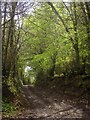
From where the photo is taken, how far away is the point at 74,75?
22.5 meters

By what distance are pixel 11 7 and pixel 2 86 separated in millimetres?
4434

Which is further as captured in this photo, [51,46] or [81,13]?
[51,46]

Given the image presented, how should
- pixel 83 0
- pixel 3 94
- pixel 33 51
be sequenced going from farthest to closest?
pixel 33 51 < pixel 83 0 < pixel 3 94

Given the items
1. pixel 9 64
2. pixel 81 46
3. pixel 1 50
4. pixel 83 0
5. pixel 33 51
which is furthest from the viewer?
pixel 33 51

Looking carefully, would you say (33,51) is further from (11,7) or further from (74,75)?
(11,7)

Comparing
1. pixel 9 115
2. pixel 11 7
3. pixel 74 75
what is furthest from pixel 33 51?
pixel 9 115

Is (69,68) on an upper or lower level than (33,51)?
lower

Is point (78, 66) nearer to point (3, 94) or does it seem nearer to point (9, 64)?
point (9, 64)

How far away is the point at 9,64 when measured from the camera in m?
16.0

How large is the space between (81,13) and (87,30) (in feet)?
10.2

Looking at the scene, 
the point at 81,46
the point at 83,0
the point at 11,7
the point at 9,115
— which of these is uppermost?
the point at 83,0

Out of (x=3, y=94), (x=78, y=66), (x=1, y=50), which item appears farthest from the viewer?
(x=78, y=66)

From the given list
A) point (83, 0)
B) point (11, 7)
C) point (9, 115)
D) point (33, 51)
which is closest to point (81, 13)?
point (83, 0)

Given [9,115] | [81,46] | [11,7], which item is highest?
[11,7]
